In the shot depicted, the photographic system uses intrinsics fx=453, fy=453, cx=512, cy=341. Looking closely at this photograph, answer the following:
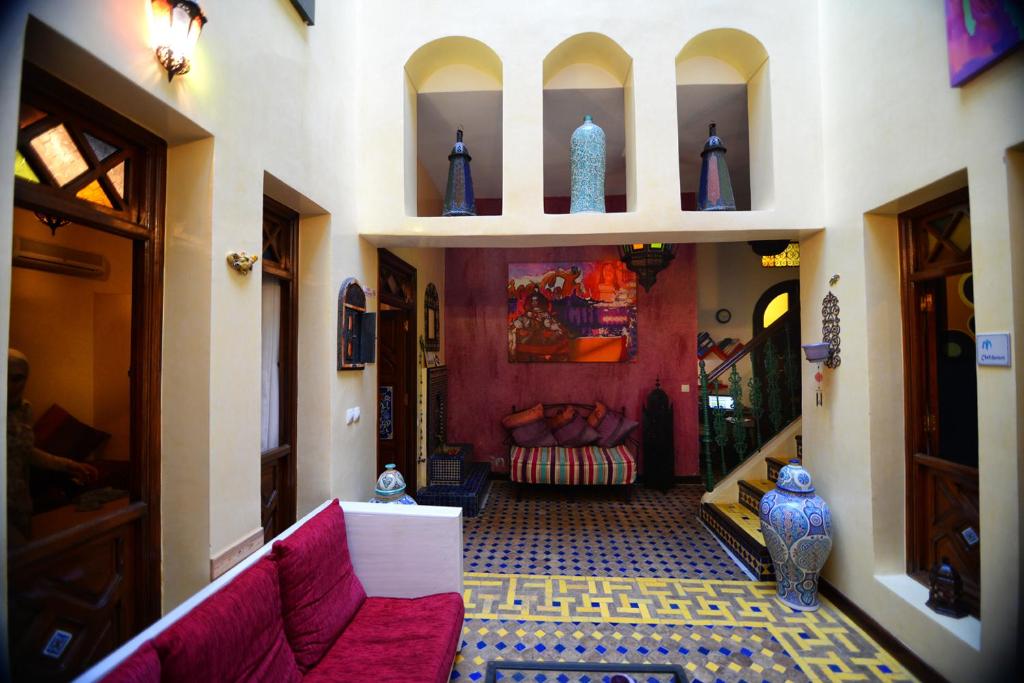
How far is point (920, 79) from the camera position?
2.41m

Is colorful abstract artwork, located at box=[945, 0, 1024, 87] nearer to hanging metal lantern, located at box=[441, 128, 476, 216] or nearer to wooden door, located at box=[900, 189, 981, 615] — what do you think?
wooden door, located at box=[900, 189, 981, 615]

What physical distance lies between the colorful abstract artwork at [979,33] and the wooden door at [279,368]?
141 inches

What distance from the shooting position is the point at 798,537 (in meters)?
→ 3.06

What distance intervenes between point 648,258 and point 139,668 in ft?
17.3

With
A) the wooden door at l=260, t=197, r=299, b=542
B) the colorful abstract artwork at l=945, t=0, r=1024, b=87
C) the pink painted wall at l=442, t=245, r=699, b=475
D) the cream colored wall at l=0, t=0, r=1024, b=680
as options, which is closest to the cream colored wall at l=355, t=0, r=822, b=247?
the cream colored wall at l=0, t=0, r=1024, b=680

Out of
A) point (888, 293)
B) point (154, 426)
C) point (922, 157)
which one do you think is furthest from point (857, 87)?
point (154, 426)

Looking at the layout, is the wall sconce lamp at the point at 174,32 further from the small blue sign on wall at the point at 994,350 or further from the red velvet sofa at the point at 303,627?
the small blue sign on wall at the point at 994,350

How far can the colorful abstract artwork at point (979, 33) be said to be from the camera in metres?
1.86

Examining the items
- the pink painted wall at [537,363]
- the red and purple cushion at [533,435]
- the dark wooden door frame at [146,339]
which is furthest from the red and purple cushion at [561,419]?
the dark wooden door frame at [146,339]

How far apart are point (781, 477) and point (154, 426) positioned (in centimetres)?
375

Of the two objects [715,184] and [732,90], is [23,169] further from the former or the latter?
[732,90]

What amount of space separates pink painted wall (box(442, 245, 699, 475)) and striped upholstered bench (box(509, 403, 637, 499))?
0.94 metres

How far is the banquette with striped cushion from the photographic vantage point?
5.27 metres

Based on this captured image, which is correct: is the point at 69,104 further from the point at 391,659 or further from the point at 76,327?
the point at 391,659
